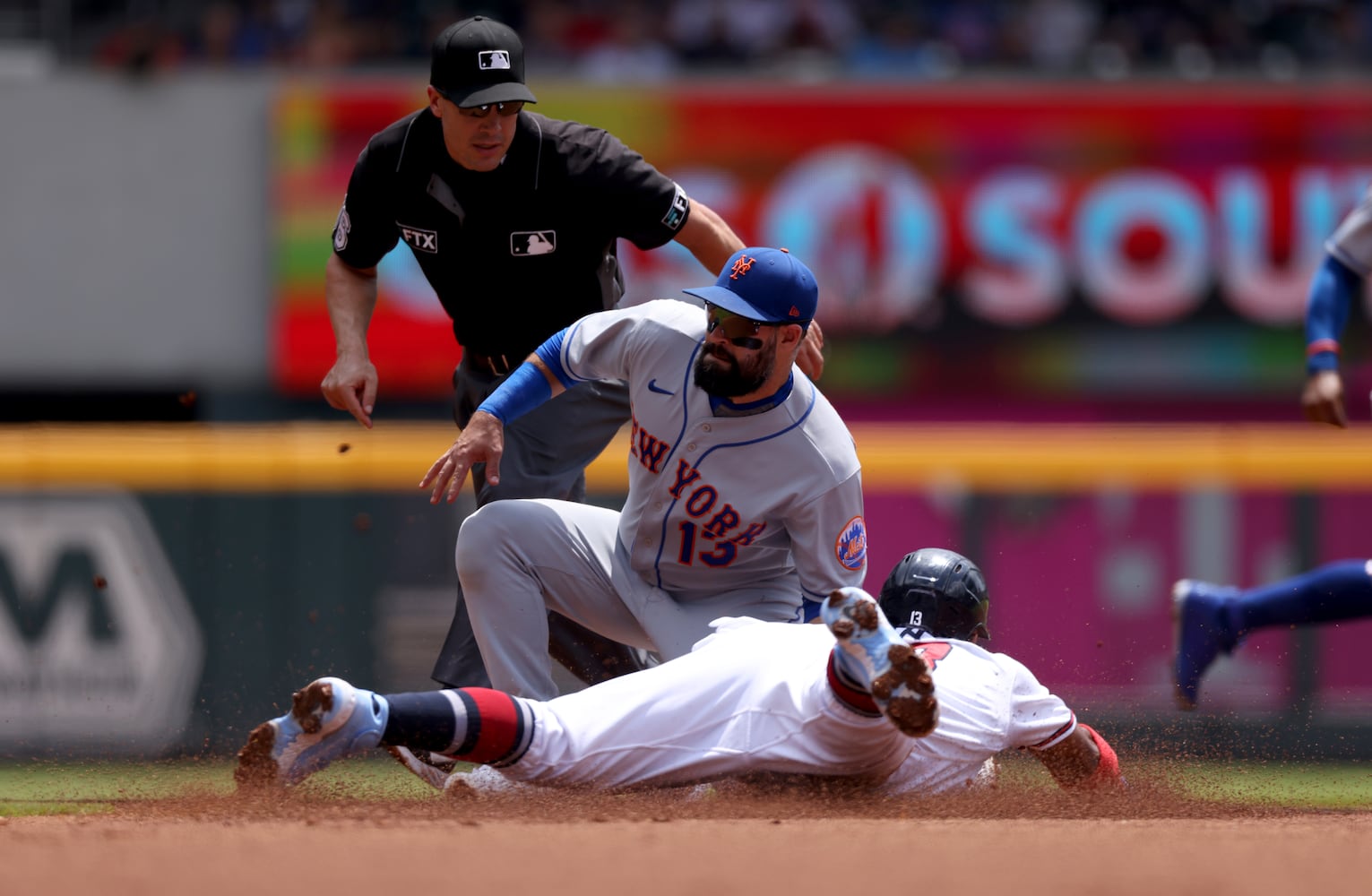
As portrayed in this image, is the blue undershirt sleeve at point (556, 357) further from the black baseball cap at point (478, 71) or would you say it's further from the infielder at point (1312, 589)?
the infielder at point (1312, 589)

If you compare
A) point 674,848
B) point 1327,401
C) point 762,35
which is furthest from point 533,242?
point 762,35

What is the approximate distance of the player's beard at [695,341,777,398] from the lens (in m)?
4.46

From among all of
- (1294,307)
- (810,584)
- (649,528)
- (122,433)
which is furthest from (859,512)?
(1294,307)

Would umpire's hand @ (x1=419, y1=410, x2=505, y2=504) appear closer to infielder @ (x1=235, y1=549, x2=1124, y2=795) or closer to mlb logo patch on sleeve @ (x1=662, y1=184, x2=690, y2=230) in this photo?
infielder @ (x1=235, y1=549, x2=1124, y2=795)

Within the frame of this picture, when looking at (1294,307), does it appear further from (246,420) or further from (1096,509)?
(246,420)

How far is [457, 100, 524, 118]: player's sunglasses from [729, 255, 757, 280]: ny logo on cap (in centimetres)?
76

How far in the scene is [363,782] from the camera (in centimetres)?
519

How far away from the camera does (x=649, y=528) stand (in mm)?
4773

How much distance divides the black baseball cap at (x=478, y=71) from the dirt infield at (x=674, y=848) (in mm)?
1852

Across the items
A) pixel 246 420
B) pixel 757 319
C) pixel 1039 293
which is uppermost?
pixel 757 319

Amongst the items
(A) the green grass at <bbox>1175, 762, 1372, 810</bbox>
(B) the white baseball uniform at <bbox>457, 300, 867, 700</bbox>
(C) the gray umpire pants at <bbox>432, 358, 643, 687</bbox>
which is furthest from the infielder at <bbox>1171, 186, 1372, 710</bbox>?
(C) the gray umpire pants at <bbox>432, 358, 643, 687</bbox>

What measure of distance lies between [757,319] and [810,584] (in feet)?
2.35

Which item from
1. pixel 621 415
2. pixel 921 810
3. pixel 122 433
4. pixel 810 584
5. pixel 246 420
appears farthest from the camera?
pixel 246 420

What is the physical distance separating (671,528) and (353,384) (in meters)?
0.99
